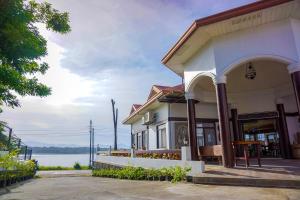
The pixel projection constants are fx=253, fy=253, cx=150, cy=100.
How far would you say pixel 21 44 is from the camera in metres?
4.48

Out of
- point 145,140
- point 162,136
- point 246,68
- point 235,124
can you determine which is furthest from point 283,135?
point 145,140

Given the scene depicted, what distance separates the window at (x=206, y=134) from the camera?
14.7 metres

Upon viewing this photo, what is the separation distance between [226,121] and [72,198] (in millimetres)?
5855

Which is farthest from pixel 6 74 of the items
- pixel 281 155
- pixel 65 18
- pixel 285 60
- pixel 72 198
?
pixel 281 155

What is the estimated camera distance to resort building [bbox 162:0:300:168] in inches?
328

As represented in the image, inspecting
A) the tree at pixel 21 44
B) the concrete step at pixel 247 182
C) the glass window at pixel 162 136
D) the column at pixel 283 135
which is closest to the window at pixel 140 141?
the glass window at pixel 162 136

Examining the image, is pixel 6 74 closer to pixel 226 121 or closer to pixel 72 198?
pixel 72 198

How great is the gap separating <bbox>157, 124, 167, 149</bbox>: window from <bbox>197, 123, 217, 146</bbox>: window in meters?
2.09

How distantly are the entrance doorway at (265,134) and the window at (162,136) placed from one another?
4588 millimetres

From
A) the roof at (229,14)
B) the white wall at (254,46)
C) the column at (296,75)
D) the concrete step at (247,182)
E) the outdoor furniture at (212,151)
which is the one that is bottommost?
the concrete step at (247,182)

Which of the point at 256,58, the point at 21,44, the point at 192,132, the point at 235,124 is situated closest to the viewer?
the point at 21,44

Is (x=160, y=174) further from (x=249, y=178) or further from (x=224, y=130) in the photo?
(x=249, y=178)

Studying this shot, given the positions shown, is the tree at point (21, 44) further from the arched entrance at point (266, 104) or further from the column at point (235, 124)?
the column at point (235, 124)

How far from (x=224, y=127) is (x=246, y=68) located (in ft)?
14.0
